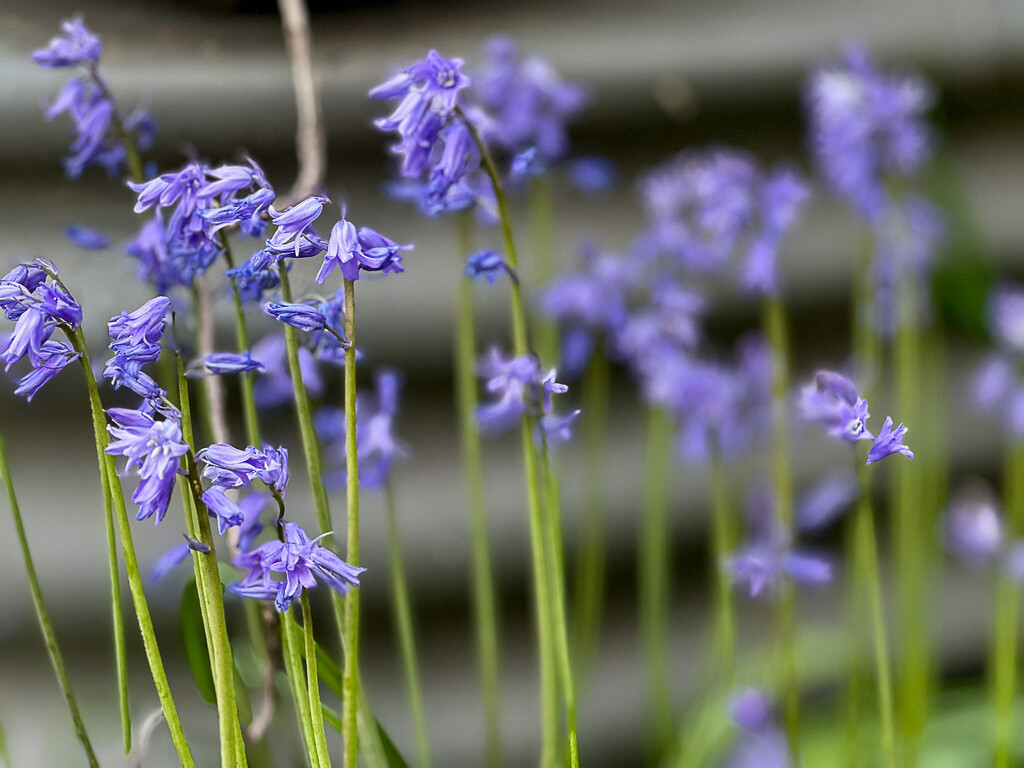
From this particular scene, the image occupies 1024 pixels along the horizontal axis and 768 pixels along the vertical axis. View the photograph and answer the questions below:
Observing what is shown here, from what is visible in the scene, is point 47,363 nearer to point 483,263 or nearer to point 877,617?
point 483,263

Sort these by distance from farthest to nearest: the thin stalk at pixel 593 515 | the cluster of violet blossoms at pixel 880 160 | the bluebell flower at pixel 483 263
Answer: the thin stalk at pixel 593 515 < the cluster of violet blossoms at pixel 880 160 < the bluebell flower at pixel 483 263

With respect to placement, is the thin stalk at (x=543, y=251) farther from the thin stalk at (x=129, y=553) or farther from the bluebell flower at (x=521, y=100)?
the thin stalk at (x=129, y=553)

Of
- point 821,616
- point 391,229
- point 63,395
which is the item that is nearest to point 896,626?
point 821,616

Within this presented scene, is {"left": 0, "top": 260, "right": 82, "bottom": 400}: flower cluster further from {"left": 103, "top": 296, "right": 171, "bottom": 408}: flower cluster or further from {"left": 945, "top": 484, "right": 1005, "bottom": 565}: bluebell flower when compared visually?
{"left": 945, "top": 484, "right": 1005, "bottom": 565}: bluebell flower

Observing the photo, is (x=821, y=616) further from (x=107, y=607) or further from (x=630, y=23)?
(x=107, y=607)

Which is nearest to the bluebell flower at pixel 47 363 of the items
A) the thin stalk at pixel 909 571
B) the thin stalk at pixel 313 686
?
the thin stalk at pixel 313 686
